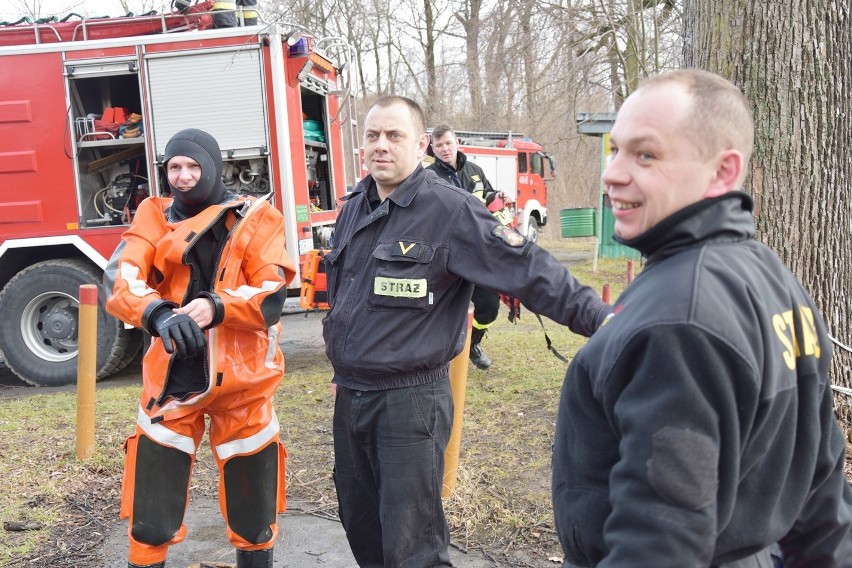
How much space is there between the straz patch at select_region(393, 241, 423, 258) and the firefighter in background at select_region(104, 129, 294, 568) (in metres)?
0.69

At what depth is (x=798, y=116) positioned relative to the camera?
398 centimetres

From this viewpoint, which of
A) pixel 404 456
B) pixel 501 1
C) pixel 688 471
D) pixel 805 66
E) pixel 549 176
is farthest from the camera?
pixel 549 176

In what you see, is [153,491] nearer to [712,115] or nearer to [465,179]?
[712,115]

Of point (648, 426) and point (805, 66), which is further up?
point (805, 66)

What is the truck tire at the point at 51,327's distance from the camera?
7.59m

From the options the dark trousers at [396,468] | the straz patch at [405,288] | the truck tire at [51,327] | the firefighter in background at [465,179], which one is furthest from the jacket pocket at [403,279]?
the truck tire at [51,327]

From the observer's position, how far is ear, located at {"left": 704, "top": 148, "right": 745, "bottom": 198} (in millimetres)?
1430

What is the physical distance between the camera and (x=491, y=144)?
19469 millimetres

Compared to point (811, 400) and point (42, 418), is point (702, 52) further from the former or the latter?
point (42, 418)

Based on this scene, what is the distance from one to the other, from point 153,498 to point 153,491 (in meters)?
0.03

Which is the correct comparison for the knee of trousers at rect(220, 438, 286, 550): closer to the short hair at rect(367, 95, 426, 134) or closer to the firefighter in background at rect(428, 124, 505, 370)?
the short hair at rect(367, 95, 426, 134)

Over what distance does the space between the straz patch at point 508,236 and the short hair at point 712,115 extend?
133cm

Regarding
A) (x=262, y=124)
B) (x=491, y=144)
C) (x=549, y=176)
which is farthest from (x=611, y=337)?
(x=549, y=176)

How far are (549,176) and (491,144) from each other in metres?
2.09
